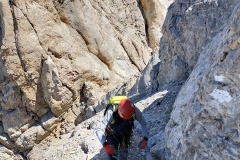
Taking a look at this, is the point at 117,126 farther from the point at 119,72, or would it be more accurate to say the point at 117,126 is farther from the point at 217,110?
the point at 119,72

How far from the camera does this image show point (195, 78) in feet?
21.4

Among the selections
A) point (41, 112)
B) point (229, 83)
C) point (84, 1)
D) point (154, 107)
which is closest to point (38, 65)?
point (41, 112)

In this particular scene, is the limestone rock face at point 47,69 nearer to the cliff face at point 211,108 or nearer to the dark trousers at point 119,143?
the dark trousers at point 119,143

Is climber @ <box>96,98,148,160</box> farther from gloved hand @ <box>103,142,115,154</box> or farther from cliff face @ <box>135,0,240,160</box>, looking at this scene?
cliff face @ <box>135,0,240,160</box>

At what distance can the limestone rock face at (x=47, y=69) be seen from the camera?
1762 cm

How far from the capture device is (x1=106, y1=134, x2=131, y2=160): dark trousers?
725 cm

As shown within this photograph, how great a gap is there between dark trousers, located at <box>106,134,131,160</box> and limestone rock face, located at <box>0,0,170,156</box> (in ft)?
32.7

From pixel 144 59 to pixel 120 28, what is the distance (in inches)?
108

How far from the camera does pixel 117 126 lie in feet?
23.3

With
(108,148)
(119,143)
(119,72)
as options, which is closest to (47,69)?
(119,72)

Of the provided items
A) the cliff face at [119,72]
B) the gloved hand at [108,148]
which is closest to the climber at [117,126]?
the gloved hand at [108,148]

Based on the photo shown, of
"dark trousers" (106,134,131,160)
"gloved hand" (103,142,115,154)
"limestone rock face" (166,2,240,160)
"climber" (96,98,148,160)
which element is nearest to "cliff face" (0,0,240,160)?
"limestone rock face" (166,2,240,160)

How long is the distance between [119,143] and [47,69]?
36.5 ft

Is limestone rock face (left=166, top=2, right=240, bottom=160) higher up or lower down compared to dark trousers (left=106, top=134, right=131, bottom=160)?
higher up
